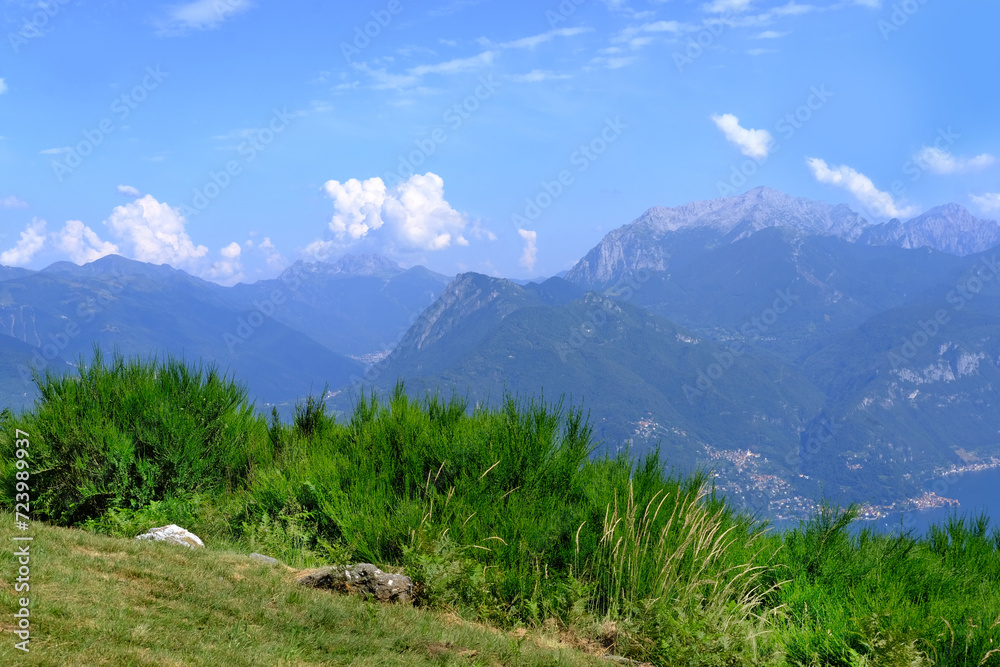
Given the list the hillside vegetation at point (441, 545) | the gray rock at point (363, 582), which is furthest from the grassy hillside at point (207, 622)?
the gray rock at point (363, 582)

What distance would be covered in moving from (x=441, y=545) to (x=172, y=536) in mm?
3230

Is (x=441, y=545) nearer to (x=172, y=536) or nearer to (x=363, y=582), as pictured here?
(x=363, y=582)

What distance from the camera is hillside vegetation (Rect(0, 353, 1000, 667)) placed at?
214 inches

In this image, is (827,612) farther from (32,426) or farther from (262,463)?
(32,426)

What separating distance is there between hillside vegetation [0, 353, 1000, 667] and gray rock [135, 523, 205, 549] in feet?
1.33

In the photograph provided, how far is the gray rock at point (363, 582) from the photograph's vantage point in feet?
Result: 21.5

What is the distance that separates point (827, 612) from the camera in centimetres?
683

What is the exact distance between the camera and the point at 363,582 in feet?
21.6

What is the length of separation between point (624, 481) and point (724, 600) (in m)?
1.78

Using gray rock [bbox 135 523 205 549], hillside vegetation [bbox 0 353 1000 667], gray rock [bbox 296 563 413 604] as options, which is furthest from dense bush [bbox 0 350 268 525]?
gray rock [bbox 296 563 413 604]

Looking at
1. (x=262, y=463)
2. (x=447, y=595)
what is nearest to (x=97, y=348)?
(x=262, y=463)

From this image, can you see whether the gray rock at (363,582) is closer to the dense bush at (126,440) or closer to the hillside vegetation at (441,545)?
the hillside vegetation at (441,545)

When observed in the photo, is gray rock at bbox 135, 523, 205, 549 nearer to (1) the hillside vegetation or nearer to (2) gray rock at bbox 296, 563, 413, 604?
(1) the hillside vegetation

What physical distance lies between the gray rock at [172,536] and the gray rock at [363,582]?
1.84 meters
